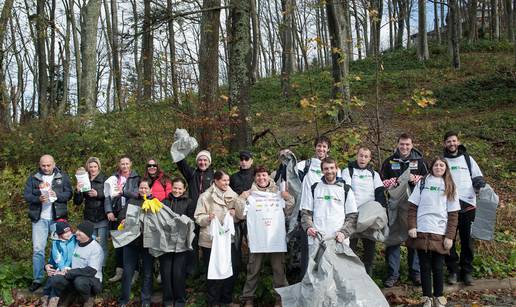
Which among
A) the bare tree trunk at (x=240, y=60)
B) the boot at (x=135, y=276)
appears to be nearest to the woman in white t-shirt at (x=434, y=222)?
the boot at (x=135, y=276)

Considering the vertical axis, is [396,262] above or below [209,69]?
below

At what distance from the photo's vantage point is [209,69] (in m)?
9.30

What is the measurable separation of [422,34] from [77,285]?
73.0 feet

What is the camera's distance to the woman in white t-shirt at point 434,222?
4938 millimetres

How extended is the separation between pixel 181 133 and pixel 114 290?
238 cm

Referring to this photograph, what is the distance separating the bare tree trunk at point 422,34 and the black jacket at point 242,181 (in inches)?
719

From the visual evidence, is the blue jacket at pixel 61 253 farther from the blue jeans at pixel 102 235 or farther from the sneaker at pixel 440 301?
the sneaker at pixel 440 301

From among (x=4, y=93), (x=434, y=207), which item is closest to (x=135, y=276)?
(x=434, y=207)

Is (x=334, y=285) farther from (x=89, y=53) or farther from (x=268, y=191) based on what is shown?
(x=89, y=53)

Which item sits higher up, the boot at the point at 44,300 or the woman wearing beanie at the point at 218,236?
the woman wearing beanie at the point at 218,236

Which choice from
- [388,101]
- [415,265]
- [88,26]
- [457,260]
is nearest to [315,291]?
[415,265]

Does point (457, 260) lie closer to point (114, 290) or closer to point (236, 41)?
point (114, 290)

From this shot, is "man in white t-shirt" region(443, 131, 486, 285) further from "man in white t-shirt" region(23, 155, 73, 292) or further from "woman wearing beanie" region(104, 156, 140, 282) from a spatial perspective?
"man in white t-shirt" region(23, 155, 73, 292)

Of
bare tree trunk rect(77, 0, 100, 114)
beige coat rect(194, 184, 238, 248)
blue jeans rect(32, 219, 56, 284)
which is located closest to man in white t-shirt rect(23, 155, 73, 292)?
blue jeans rect(32, 219, 56, 284)
